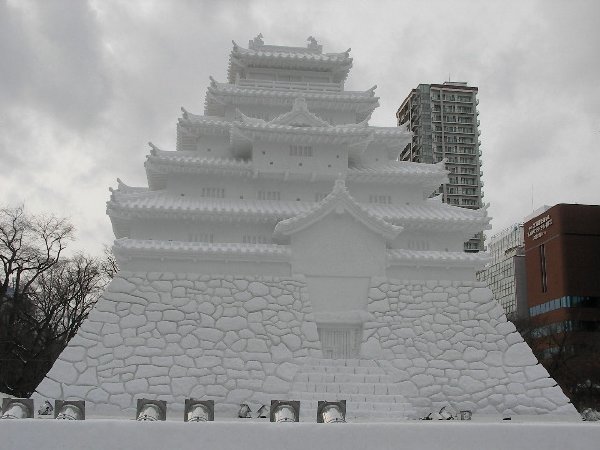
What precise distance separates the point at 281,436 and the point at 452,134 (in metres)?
84.8

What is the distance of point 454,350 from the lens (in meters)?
17.8

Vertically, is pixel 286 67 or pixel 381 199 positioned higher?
pixel 286 67

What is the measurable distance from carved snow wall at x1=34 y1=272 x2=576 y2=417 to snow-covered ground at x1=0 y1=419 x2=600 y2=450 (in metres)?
7.12

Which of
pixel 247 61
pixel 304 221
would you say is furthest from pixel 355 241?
pixel 247 61

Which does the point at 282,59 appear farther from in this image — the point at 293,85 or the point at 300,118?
the point at 300,118

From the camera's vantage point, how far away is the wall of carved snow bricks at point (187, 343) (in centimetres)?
1616

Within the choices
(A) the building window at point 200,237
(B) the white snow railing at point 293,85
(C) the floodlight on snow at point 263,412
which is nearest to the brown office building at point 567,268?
(B) the white snow railing at point 293,85

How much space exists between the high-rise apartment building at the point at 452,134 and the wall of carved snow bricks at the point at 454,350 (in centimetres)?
7069

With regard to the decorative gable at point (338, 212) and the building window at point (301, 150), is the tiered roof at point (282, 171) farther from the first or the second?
the building window at point (301, 150)

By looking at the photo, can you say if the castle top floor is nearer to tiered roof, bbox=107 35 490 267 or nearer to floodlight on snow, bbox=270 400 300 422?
tiered roof, bbox=107 35 490 267

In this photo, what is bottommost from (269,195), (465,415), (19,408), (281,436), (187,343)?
(465,415)

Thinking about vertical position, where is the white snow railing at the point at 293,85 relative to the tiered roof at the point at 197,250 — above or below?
above

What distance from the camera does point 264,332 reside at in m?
17.3

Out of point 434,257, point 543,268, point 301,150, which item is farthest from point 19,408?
point 543,268
